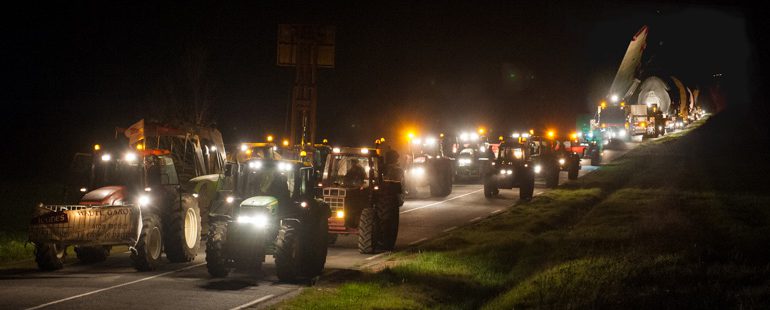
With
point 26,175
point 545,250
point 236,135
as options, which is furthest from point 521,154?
point 236,135

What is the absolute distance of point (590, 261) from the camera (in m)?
16.5

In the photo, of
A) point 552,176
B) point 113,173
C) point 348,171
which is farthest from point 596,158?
point 113,173

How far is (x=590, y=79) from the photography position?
88188 mm

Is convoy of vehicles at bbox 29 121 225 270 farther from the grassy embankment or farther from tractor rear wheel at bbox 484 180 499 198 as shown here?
tractor rear wheel at bbox 484 180 499 198

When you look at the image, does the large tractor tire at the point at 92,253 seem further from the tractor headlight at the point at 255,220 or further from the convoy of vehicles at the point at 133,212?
the tractor headlight at the point at 255,220

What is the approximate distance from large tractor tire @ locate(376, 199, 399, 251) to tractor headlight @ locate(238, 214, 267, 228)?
5.23m

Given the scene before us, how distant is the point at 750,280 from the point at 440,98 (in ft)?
260

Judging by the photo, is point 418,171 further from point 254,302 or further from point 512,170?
point 254,302

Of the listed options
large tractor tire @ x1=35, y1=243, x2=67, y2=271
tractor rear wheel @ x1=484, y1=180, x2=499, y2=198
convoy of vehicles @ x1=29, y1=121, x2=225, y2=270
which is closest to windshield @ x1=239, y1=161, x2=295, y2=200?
convoy of vehicles @ x1=29, y1=121, x2=225, y2=270

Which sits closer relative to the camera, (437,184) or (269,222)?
(269,222)

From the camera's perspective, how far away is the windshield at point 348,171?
68.1 ft

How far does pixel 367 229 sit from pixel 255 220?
15.9 feet

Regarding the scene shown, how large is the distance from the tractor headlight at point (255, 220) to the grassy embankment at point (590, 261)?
4.72 feet

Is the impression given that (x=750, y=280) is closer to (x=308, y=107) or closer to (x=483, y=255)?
(x=483, y=255)
